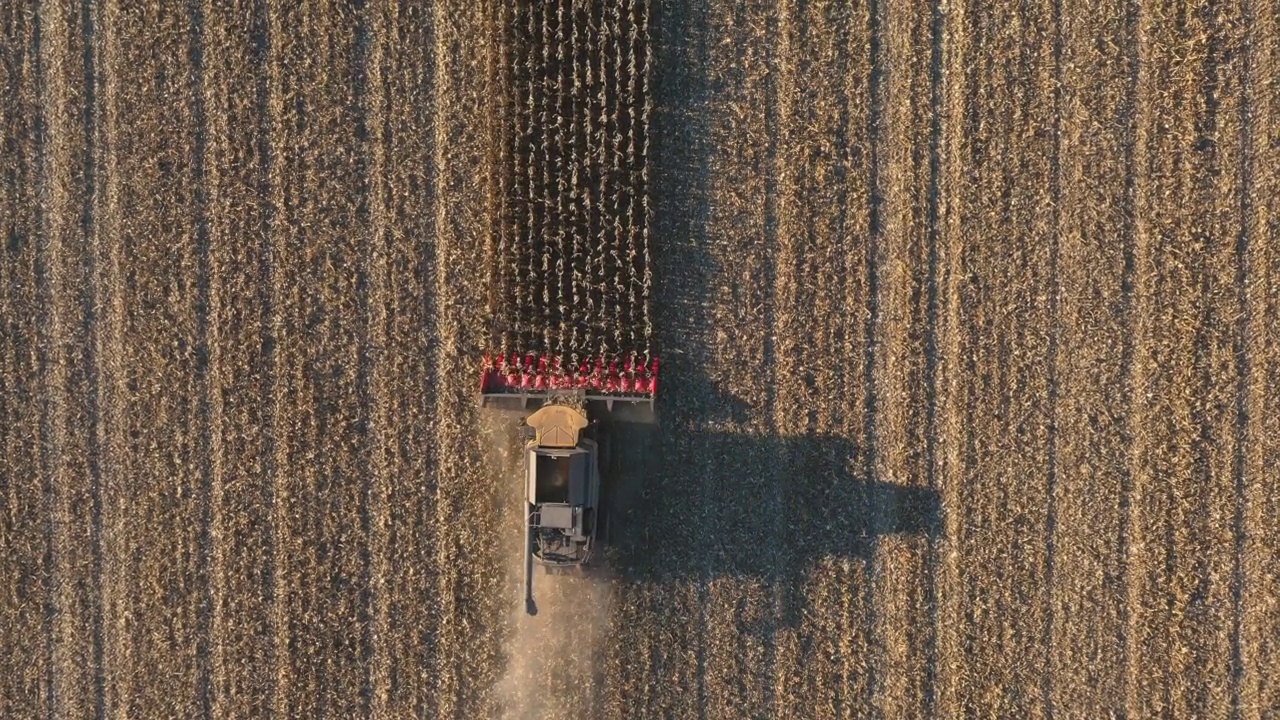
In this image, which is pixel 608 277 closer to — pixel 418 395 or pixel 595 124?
pixel 595 124

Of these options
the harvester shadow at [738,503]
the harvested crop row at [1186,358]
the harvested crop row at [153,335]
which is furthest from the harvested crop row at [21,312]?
the harvested crop row at [1186,358]

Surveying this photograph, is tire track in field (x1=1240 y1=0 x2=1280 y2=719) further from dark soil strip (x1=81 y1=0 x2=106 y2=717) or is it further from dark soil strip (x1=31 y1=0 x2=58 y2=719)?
dark soil strip (x1=31 y1=0 x2=58 y2=719)

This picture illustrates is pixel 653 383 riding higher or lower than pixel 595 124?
lower

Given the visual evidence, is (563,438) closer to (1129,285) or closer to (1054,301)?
(1054,301)

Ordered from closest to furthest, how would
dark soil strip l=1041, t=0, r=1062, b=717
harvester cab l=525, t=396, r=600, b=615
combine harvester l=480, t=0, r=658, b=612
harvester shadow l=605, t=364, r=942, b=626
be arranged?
harvester cab l=525, t=396, r=600, b=615, combine harvester l=480, t=0, r=658, b=612, dark soil strip l=1041, t=0, r=1062, b=717, harvester shadow l=605, t=364, r=942, b=626

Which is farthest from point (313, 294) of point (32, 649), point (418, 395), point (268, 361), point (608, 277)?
point (32, 649)

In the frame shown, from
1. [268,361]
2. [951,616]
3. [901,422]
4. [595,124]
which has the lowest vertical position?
[951,616]

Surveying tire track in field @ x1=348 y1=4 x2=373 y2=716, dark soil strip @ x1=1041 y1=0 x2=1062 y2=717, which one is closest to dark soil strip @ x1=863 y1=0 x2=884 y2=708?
dark soil strip @ x1=1041 y1=0 x2=1062 y2=717
